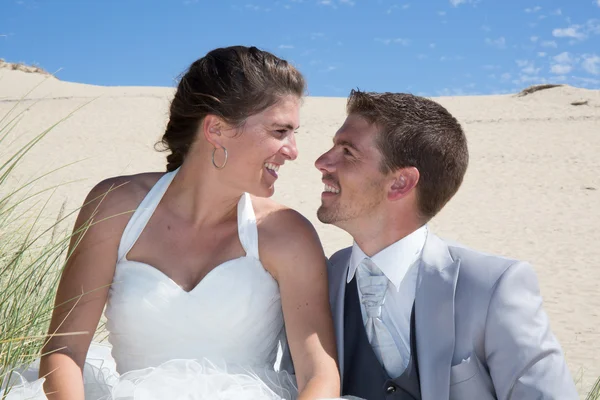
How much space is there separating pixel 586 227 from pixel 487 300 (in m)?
15.6

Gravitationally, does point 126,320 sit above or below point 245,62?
below

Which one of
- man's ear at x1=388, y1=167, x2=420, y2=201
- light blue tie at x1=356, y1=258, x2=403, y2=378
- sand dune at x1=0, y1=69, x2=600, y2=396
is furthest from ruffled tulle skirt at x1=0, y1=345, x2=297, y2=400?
sand dune at x1=0, y1=69, x2=600, y2=396

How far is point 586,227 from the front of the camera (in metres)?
17.2

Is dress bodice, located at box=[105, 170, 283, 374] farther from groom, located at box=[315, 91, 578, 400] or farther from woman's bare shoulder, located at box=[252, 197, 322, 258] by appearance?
groom, located at box=[315, 91, 578, 400]

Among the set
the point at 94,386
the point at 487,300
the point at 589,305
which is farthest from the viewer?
the point at 589,305

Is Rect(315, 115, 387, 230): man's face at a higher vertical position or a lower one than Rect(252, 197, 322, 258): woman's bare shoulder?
higher

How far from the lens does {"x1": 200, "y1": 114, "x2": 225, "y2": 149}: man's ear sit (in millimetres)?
3352

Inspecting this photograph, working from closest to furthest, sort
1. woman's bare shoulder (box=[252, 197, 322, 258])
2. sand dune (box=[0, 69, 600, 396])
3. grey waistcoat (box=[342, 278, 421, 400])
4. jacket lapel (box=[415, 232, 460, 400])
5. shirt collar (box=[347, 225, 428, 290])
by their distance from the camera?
jacket lapel (box=[415, 232, 460, 400]), grey waistcoat (box=[342, 278, 421, 400]), shirt collar (box=[347, 225, 428, 290]), woman's bare shoulder (box=[252, 197, 322, 258]), sand dune (box=[0, 69, 600, 396])

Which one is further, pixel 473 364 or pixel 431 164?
pixel 431 164

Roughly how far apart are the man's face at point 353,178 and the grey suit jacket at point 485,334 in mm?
507

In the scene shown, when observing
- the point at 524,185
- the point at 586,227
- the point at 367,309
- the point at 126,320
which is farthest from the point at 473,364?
the point at 524,185

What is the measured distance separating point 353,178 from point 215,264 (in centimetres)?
78

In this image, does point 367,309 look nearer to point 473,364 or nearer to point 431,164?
point 473,364

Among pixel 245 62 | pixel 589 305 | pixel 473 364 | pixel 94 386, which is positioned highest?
pixel 245 62
